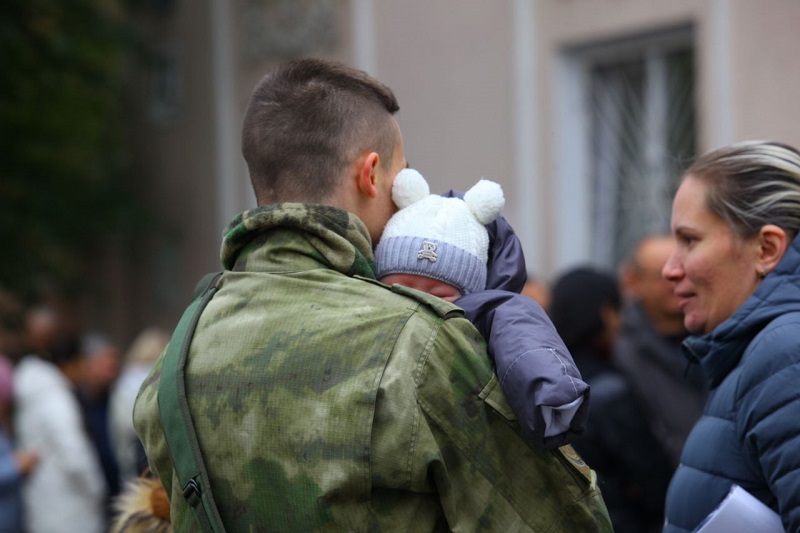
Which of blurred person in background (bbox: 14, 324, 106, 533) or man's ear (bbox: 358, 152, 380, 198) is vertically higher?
man's ear (bbox: 358, 152, 380, 198)

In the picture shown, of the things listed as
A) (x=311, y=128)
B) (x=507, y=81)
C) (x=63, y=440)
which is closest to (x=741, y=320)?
(x=311, y=128)

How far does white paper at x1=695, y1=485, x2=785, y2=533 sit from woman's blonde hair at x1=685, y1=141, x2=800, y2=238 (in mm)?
658

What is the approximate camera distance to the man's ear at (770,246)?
2549mm

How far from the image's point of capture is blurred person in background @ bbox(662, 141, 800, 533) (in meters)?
2.26

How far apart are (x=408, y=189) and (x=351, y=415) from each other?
0.47 m

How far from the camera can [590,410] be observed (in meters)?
4.21

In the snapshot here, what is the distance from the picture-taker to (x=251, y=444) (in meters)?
1.98

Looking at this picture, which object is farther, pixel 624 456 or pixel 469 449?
pixel 624 456

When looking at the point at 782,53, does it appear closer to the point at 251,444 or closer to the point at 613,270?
the point at 613,270

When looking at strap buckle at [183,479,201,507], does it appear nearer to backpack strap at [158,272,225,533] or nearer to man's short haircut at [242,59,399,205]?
backpack strap at [158,272,225,533]

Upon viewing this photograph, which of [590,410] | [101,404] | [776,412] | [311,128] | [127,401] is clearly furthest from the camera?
[101,404]

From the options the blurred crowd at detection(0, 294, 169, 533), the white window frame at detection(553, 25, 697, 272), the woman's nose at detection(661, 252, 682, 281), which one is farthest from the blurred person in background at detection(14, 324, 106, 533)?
the woman's nose at detection(661, 252, 682, 281)

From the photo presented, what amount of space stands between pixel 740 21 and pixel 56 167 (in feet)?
24.4

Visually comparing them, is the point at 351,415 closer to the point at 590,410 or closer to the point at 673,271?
the point at 673,271
